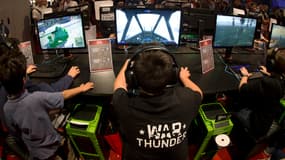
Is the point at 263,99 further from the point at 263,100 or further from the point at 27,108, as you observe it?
the point at 27,108

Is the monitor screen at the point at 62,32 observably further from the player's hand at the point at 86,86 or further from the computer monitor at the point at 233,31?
the computer monitor at the point at 233,31

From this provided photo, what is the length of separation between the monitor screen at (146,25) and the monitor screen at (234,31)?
0.36m

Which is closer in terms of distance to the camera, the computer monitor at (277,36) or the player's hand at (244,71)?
the player's hand at (244,71)

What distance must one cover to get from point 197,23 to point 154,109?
1719mm

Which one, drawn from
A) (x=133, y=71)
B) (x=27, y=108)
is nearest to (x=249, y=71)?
(x=133, y=71)

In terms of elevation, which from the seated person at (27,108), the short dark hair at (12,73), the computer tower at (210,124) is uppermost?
the short dark hair at (12,73)

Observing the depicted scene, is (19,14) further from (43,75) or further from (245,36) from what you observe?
(245,36)

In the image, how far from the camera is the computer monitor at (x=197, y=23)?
8.68 feet

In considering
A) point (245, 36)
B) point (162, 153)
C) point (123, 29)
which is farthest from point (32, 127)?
point (245, 36)

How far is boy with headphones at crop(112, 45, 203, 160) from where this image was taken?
3.85 feet

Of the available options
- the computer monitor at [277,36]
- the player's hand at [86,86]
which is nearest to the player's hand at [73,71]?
the player's hand at [86,86]

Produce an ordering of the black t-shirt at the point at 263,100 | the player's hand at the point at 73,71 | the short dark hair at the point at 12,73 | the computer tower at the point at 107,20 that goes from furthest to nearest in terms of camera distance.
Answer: the computer tower at the point at 107,20 < the player's hand at the point at 73,71 < the black t-shirt at the point at 263,100 < the short dark hair at the point at 12,73

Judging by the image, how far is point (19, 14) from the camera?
4293mm

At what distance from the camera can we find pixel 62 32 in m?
2.14
